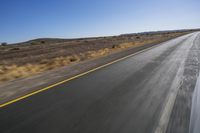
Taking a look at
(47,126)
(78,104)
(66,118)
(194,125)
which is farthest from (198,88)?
(47,126)

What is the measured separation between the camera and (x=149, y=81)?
7.08m

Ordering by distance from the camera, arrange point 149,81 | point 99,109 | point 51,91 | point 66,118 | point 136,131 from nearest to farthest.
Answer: point 136,131 → point 66,118 → point 99,109 → point 51,91 → point 149,81

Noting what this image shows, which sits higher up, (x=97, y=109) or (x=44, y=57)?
(x=97, y=109)

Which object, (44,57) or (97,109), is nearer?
(97,109)

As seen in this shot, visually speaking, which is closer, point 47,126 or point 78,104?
point 47,126

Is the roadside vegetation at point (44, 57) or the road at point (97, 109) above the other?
the road at point (97, 109)

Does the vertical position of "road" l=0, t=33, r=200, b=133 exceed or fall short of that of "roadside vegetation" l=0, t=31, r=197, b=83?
it exceeds it

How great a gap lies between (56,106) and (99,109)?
1.23 metres

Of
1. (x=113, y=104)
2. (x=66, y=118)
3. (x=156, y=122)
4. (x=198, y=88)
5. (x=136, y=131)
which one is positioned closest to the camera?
(x=136, y=131)

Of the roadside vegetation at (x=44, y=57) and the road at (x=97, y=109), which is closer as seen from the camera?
the road at (x=97, y=109)

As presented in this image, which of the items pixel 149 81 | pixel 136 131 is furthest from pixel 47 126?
pixel 149 81

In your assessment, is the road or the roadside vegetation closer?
the road

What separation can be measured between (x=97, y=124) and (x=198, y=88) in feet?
13.5

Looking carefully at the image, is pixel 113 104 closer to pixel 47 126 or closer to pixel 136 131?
pixel 136 131
